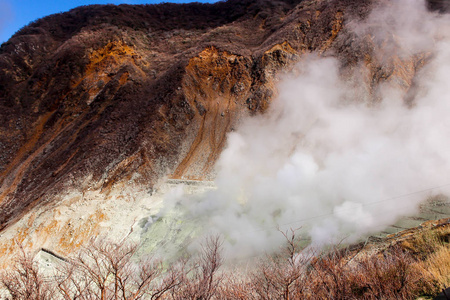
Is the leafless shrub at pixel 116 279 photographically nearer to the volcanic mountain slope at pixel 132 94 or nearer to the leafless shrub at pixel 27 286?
the leafless shrub at pixel 27 286

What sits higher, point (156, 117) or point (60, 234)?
point (156, 117)

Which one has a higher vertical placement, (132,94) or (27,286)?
(132,94)

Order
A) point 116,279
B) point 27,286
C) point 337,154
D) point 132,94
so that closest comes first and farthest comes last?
1. point 116,279
2. point 27,286
3. point 337,154
4. point 132,94

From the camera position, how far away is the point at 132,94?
28562mm

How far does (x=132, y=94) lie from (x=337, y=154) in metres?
23.6

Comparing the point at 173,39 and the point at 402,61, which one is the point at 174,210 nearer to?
the point at 402,61

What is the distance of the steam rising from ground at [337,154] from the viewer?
503 inches

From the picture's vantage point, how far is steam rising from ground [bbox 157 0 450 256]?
12766 mm

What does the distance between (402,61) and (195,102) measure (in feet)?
72.0

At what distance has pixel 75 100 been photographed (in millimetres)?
29359

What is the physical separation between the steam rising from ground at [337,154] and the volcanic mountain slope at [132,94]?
1.69m

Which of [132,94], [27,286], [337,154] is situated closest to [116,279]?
[27,286]

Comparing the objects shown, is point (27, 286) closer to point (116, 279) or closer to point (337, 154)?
point (116, 279)

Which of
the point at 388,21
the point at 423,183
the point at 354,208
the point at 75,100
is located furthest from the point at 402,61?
the point at 75,100
